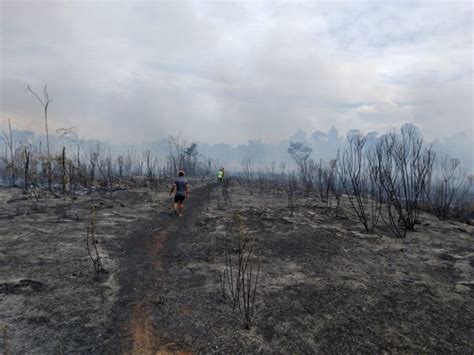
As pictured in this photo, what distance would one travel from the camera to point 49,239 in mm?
8531

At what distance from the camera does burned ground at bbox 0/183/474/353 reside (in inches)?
167

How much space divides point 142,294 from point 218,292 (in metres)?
1.50

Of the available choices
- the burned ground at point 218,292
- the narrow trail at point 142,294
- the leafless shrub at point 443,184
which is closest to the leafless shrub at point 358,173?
the burned ground at point 218,292

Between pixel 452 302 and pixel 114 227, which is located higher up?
pixel 114 227

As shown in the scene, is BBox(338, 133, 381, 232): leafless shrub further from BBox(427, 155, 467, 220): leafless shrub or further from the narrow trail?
the narrow trail

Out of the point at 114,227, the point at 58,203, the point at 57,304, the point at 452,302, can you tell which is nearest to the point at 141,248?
the point at 114,227

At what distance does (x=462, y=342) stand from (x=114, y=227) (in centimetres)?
1015

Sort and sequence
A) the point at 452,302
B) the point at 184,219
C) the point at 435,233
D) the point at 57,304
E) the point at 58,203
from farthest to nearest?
the point at 58,203
the point at 184,219
the point at 435,233
the point at 452,302
the point at 57,304

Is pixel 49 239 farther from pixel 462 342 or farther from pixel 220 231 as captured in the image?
pixel 462 342

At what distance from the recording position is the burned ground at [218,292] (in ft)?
13.9

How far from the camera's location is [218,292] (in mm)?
5762

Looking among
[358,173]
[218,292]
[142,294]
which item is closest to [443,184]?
[358,173]

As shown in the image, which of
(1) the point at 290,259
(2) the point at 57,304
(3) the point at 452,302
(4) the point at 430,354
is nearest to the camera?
(4) the point at 430,354

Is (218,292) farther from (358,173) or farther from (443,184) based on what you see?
(443,184)
